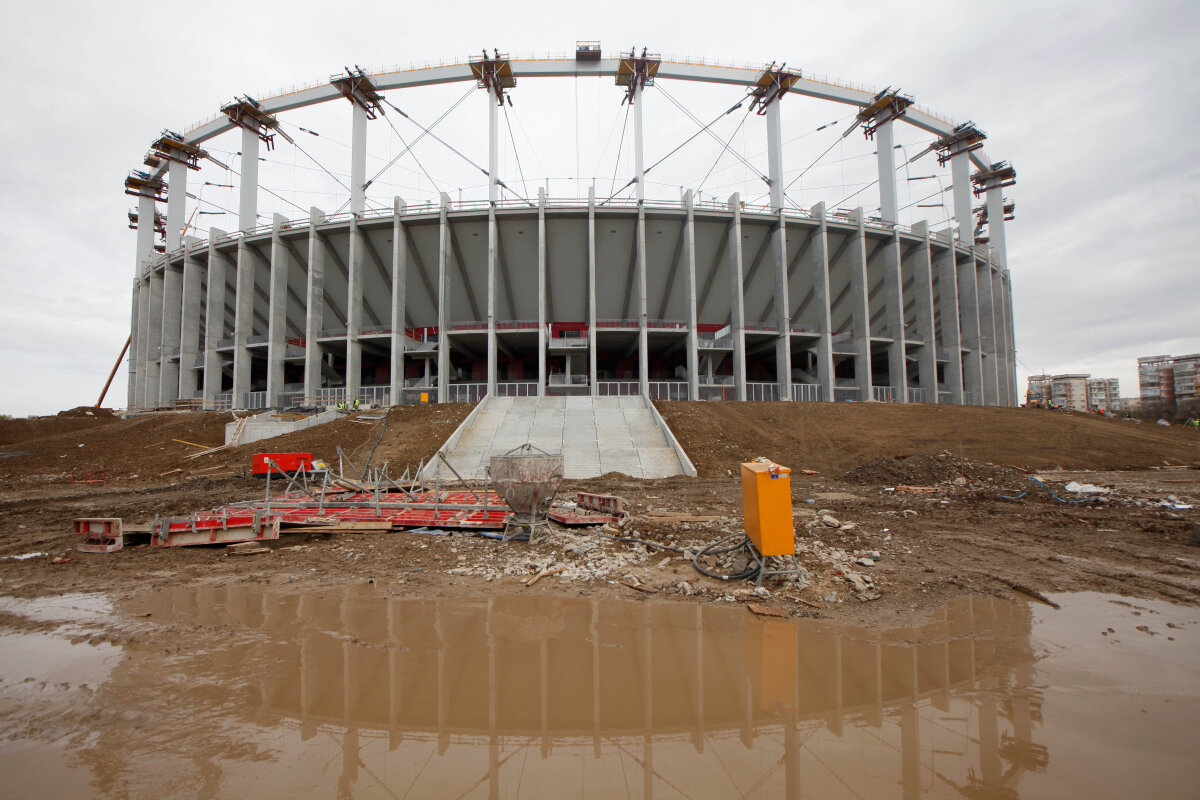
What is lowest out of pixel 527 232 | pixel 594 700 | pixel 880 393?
pixel 594 700

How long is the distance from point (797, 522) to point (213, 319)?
3922 cm

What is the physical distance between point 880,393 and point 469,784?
37130mm

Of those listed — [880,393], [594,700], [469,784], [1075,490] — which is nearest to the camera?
[469,784]

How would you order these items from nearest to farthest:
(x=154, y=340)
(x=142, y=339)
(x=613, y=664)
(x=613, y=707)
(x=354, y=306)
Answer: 1. (x=613, y=707)
2. (x=613, y=664)
3. (x=354, y=306)
4. (x=154, y=340)
5. (x=142, y=339)

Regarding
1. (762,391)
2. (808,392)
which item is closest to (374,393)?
(762,391)

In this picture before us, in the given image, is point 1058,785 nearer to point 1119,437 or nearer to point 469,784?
point 469,784

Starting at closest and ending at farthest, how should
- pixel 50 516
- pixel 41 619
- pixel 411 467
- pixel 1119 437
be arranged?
pixel 41 619
pixel 50 516
pixel 411 467
pixel 1119 437

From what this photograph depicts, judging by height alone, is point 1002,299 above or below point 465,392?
above

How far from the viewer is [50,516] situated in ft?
39.5

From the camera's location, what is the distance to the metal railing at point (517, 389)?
3052 centimetres

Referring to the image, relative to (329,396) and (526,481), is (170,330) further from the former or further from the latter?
(526,481)

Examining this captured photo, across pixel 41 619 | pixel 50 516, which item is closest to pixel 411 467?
pixel 50 516

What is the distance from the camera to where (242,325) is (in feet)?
107

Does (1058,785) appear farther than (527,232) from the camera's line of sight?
No
